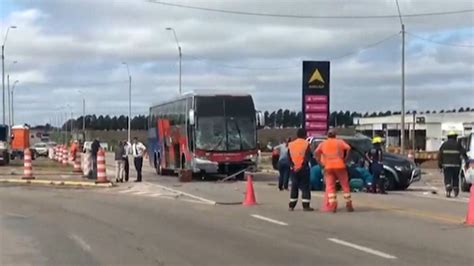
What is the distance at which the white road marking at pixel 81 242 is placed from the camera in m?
12.9

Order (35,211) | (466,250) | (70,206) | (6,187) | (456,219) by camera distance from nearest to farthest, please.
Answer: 1. (466,250)
2. (456,219)
3. (35,211)
4. (70,206)
5. (6,187)

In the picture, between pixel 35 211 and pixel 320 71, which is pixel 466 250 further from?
pixel 320 71

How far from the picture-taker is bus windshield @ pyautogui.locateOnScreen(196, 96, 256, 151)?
33812 millimetres

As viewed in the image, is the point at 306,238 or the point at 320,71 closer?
the point at 306,238

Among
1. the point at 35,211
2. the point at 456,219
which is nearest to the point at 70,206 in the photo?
the point at 35,211

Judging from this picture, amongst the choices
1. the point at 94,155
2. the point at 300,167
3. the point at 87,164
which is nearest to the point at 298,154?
the point at 300,167

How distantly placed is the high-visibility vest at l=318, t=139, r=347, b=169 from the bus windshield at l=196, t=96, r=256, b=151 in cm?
1617

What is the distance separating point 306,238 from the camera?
539 inches

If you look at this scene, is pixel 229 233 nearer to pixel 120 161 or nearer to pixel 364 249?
pixel 364 249

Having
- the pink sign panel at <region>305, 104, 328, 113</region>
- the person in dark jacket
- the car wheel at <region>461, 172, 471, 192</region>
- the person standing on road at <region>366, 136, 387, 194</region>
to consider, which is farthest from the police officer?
the pink sign panel at <region>305, 104, 328, 113</region>

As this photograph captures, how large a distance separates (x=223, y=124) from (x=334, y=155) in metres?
16.3

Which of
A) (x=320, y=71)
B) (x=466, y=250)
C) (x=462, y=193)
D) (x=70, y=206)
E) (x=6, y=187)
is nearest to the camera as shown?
(x=466, y=250)

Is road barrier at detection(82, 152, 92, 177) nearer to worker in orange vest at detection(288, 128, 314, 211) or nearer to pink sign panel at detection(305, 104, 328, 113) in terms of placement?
pink sign panel at detection(305, 104, 328, 113)

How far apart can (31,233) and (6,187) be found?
A: 14.6 meters
